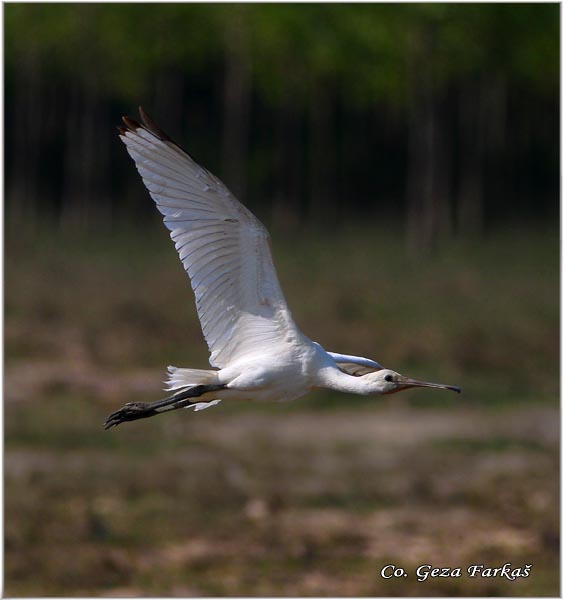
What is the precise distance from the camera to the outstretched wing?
14.6ft

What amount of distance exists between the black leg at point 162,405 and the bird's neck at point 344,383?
15.9 inches

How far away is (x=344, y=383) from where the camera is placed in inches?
174

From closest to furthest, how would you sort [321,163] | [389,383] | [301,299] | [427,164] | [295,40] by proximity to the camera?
[389,383], [301,299], [427,164], [295,40], [321,163]

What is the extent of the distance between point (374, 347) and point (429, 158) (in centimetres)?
997

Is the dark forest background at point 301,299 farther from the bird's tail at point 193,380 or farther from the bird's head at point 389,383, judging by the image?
the bird's head at point 389,383

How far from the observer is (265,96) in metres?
37.1

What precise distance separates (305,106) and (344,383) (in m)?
34.1

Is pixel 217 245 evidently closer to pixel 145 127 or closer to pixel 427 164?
pixel 145 127

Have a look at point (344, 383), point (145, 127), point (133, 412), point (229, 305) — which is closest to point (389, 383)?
point (344, 383)

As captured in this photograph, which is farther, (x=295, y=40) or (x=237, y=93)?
(x=237, y=93)

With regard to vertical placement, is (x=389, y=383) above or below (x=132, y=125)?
below

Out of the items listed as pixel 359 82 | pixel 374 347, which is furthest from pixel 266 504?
pixel 359 82

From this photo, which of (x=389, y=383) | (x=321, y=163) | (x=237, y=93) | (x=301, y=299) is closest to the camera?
(x=389, y=383)

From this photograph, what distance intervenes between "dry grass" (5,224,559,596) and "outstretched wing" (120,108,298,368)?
25.6 ft
